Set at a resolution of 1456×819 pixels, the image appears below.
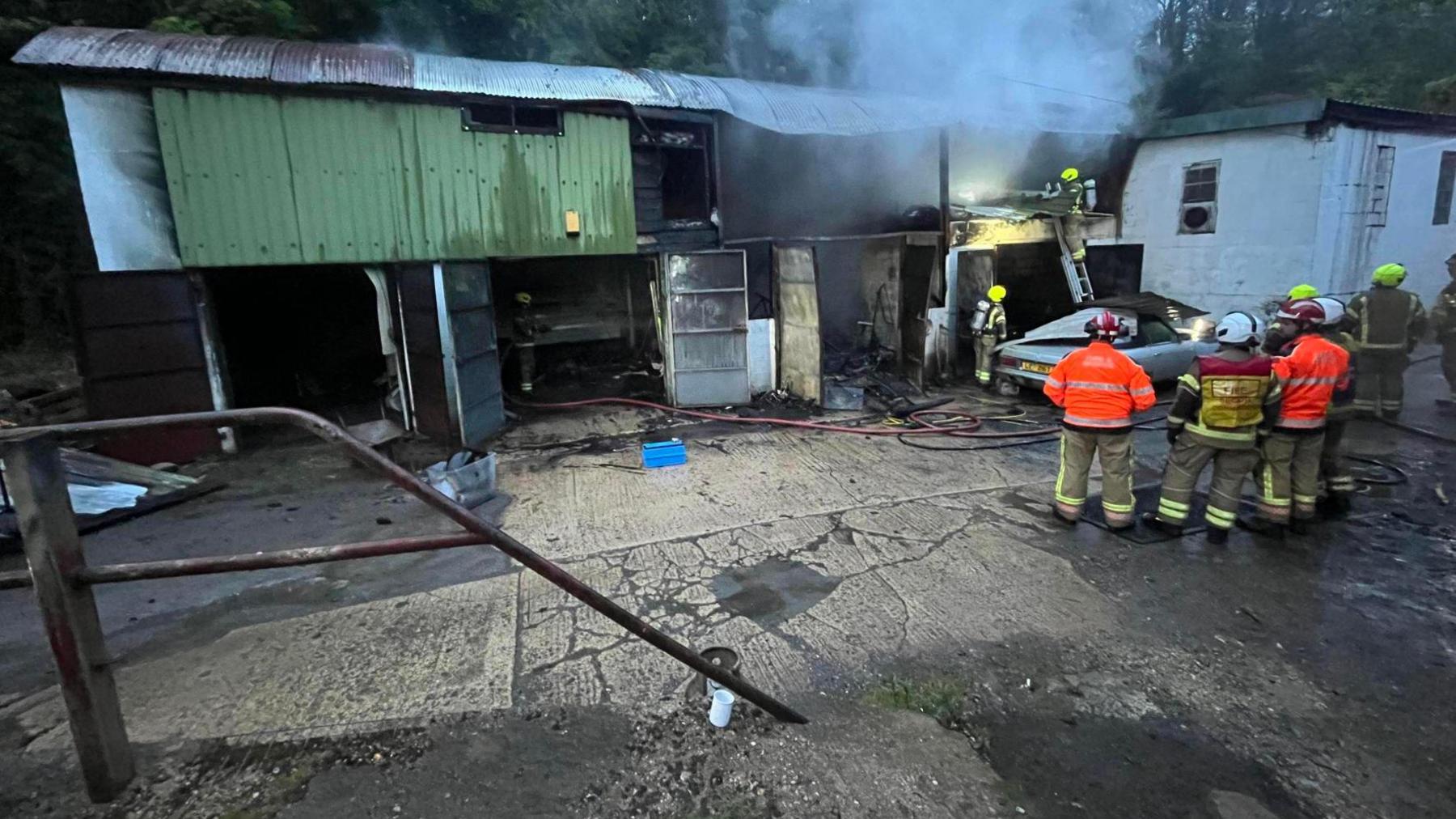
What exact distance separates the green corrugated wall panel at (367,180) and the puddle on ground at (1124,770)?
779 cm

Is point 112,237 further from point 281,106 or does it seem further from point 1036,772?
point 1036,772

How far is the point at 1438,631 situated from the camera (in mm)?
3781

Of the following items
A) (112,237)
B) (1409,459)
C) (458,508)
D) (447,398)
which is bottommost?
(1409,459)

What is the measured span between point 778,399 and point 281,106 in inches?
267

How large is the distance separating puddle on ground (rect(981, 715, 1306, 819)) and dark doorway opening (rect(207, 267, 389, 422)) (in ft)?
32.0

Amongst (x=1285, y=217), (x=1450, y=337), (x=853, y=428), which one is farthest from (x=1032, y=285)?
(x=853, y=428)

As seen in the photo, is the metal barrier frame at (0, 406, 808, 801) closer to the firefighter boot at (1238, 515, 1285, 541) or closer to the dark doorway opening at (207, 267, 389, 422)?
the firefighter boot at (1238, 515, 1285, 541)

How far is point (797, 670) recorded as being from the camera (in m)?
3.49

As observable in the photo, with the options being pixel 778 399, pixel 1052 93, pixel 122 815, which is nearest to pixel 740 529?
pixel 122 815

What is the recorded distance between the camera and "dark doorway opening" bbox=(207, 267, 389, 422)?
35.1 feet

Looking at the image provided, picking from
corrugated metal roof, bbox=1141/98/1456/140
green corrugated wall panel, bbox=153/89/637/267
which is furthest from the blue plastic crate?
corrugated metal roof, bbox=1141/98/1456/140

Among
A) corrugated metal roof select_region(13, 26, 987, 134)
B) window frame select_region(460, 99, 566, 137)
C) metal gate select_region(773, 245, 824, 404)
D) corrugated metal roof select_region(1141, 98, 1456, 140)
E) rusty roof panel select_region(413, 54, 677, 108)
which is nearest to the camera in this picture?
corrugated metal roof select_region(13, 26, 987, 134)

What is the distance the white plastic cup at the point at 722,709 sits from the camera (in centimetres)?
300

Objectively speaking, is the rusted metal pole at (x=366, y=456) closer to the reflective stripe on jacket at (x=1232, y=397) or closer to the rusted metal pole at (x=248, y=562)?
the rusted metal pole at (x=248, y=562)
